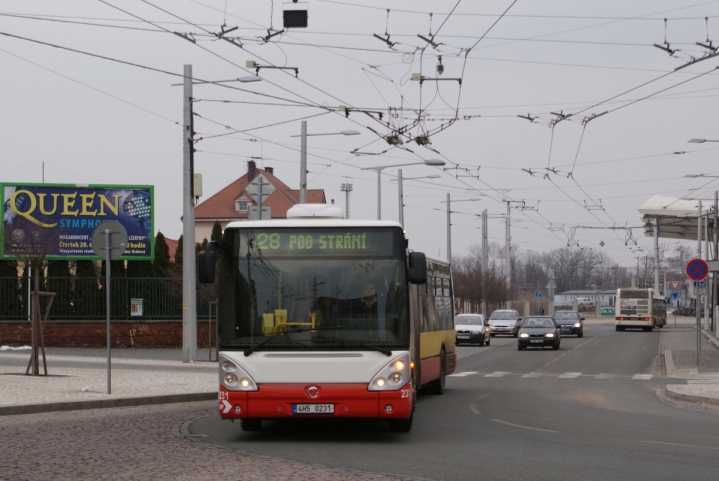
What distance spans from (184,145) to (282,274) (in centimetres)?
1441

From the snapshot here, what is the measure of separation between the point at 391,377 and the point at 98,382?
387 inches

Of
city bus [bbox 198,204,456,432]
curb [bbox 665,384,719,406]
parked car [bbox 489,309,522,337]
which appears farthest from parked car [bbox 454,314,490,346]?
city bus [bbox 198,204,456,432]

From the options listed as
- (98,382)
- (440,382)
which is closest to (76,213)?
(98,382)

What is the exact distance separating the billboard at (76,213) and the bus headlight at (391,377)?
2383 centimetres

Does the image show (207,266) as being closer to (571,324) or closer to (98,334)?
(98,334)

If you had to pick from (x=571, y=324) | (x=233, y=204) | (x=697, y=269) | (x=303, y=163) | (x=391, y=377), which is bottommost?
(x=571, y=324)

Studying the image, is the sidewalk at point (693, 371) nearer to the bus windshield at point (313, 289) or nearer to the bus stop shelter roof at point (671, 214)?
the bus windshield at point (313, 289)

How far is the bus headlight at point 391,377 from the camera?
1145 centimetres

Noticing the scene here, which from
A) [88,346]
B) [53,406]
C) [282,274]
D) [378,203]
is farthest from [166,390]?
[378,203]

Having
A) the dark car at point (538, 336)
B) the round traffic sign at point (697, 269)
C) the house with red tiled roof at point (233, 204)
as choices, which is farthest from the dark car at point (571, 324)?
the house with red tiled roof at point (233, 204)

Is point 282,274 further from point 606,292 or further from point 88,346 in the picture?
point 606,292

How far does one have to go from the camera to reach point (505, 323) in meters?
56.0

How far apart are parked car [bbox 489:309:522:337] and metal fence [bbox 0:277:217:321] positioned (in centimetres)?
2462

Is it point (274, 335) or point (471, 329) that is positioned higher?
point (274, 335)
